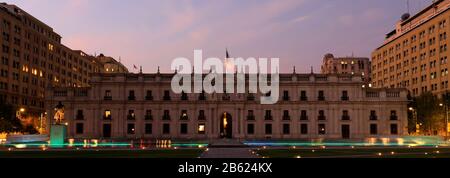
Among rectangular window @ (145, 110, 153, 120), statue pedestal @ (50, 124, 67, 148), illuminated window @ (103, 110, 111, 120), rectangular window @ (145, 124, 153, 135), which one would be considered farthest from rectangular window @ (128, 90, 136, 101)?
statue pedestal @ (50, 124, 67, 148)

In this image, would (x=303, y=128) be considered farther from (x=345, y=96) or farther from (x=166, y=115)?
(x=166, y=115)

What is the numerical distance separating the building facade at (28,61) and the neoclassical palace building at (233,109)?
2120 centimetres

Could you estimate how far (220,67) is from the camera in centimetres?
8219

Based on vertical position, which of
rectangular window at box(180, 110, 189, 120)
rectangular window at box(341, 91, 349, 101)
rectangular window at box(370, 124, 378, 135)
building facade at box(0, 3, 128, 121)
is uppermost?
building facade at box(0, 3, 128, 121)

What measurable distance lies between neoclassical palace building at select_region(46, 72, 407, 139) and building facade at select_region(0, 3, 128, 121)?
835 inches

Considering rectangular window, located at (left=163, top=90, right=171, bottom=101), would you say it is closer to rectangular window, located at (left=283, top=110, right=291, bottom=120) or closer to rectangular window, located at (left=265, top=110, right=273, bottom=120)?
rectangular window, located at (left=265, top=110, right=273, bottom=120)

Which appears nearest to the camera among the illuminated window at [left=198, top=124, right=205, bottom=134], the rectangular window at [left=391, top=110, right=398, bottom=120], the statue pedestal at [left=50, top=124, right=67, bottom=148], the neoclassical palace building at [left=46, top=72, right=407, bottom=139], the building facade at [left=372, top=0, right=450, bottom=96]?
the statue pedestal at [left=50, top=124, right=67, bottom=148]

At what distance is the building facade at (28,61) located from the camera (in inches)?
3954

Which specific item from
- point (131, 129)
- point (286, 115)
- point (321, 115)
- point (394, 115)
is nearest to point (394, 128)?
point (394, 115)

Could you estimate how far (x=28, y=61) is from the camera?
366 feet

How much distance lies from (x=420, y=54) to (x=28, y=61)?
8697cm

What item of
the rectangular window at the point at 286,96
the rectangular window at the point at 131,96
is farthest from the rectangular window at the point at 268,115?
the rectangular window at the point at 131,96

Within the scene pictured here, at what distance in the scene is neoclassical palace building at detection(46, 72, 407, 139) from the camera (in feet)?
267
